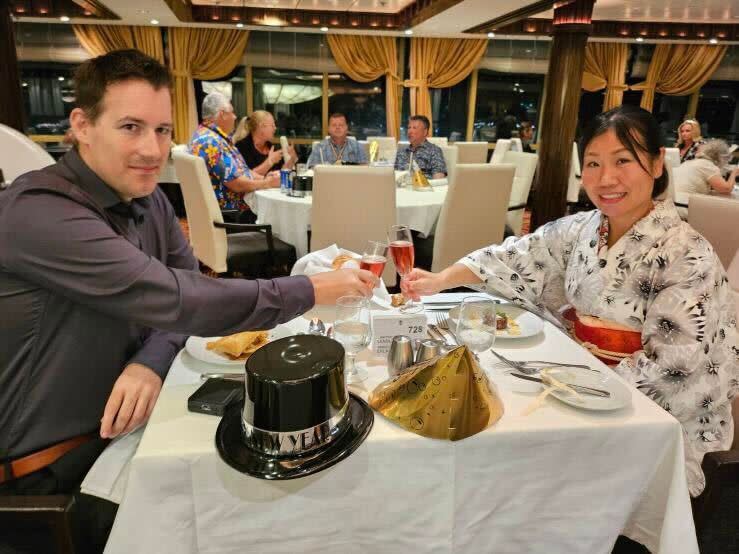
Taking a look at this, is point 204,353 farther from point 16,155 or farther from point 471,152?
point 471,152

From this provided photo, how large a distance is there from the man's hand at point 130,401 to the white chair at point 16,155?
1.91m

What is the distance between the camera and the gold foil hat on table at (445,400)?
37.3 inches

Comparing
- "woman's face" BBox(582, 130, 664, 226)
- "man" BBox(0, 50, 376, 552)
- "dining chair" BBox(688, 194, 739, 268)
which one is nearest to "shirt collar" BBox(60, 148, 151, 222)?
"man" BBox(0, 50, 376, 552)

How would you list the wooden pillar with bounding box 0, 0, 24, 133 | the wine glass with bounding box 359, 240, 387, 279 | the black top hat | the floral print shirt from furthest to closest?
1. the floral print shirt
2. the wooden pillar with bounding box 0, 0, 24, 133
3. the wine glass with bounding box 359, 240, 387, 279
4. the black top hat

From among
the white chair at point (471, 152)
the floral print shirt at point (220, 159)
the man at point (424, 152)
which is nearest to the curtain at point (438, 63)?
the white chair at point (471, 152)

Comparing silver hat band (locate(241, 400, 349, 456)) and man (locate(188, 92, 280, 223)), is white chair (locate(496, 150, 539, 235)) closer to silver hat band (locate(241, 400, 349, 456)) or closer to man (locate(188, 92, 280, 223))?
man (locate(188, 92, 280, 223))

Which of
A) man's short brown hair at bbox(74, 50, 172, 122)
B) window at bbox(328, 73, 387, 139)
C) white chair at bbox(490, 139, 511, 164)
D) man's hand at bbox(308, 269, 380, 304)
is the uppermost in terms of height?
window at bbox(328, 73, 387, 139)

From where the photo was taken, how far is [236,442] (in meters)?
0.91

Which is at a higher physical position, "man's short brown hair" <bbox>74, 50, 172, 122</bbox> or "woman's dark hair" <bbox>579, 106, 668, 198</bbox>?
"man's short brown hair" <bbox>74, 50, 172, 122</bbox>

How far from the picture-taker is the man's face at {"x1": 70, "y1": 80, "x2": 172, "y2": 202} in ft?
3.70

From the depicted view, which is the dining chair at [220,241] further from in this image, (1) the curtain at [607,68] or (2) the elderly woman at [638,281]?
(1) the curtain at [607,68]

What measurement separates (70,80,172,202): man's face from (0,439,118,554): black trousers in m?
0.58

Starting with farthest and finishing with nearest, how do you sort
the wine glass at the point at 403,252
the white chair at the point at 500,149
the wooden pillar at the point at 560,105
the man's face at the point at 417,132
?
1. the white chair at the point at 500,149
2. the man's face at the point at 417,132
3. the wooden pillar at the point at 560,105
4. the wine glass at the point at 403,252

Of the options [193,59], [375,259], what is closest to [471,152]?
[193,59]
